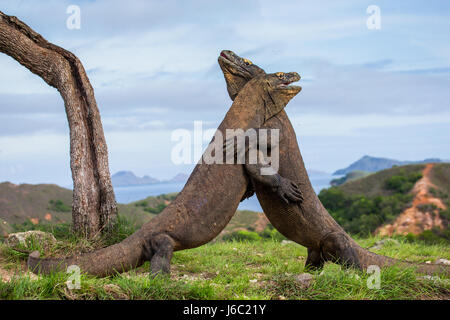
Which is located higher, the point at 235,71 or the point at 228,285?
the point at 235,71

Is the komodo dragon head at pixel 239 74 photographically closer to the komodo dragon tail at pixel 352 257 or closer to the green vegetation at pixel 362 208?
the komodo dragon tail at pixel 352 257

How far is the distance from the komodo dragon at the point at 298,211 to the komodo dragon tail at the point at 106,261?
67.6 inches

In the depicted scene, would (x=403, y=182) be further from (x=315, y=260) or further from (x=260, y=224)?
(x=315, y=260)

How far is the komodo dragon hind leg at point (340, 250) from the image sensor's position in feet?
21.2

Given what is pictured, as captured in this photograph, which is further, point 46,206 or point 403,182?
point 403,182

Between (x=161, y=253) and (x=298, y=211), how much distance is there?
1886mm

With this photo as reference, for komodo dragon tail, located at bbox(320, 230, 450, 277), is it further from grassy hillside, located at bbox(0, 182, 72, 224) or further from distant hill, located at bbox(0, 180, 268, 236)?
grassy hillside, located at bbox(0, 182, 72, 224)

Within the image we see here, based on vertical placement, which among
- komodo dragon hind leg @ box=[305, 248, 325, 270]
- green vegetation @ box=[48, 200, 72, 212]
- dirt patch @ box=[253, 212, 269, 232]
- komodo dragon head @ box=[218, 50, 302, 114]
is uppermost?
komodo dragon head @ box=[218, 50, 302, 114]

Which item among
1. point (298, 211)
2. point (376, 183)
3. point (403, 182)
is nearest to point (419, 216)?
point (403, 182)

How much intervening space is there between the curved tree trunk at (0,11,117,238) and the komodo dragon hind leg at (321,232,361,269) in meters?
3.90

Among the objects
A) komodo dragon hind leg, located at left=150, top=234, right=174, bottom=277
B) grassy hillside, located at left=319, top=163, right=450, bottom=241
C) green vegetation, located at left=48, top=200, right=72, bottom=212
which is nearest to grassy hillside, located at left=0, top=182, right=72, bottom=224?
green vegetation, located at left=48, top=200, right=72, bottom=212

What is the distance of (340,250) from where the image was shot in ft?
21.3

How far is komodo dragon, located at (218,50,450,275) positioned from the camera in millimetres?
6391
